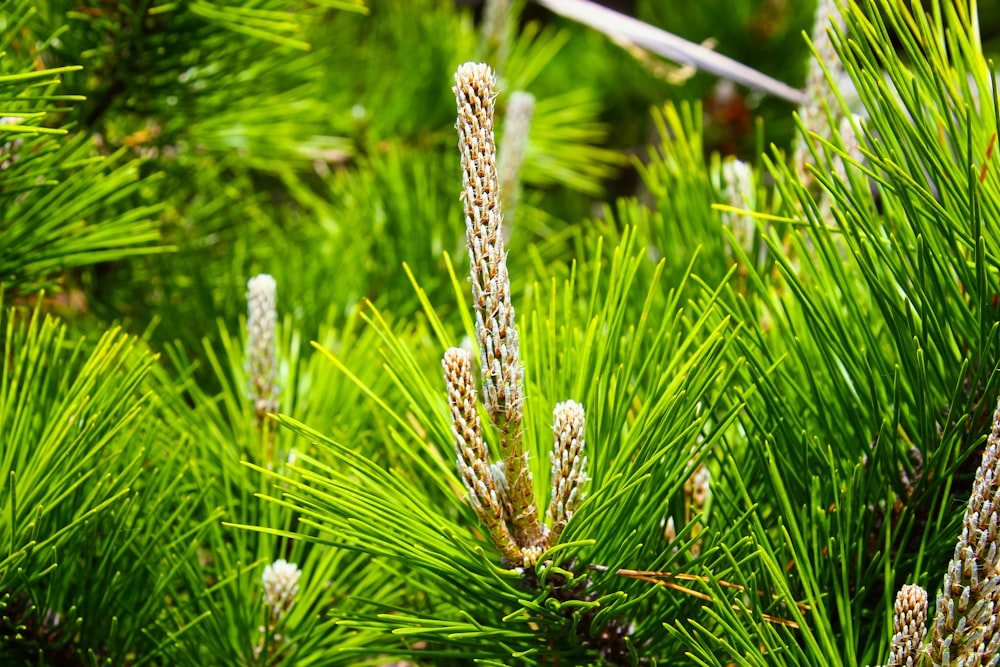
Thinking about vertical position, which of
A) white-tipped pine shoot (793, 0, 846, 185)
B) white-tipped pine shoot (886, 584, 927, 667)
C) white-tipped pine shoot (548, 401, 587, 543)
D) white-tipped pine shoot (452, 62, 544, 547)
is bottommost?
white-tipped pine shoot (886, 584, 927, 667)

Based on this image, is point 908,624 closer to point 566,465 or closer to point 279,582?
point 566,465

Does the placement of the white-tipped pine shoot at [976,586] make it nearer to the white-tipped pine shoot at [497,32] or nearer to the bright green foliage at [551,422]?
the bright green foliage at [551,422]

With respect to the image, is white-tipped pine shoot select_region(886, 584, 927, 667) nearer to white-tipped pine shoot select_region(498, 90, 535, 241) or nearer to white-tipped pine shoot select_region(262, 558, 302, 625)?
white-tipped pine shoot select_region(262, 558, 302, 625)

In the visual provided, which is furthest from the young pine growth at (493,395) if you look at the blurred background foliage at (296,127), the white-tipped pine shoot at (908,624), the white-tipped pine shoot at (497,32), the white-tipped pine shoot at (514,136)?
the white-tipped pine shoot at (497,32)

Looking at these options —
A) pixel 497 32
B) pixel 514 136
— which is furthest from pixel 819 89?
pixel 497 32

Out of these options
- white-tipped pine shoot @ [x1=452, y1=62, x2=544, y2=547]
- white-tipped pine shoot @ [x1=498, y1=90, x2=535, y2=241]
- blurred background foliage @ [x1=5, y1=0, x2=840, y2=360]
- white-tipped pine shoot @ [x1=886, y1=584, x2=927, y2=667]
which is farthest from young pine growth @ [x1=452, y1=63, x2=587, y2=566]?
white-tipped pine shoot @ [x1=498, y1=90, x2=535, y2=241]

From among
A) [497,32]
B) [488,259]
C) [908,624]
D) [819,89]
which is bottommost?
[908,624]
